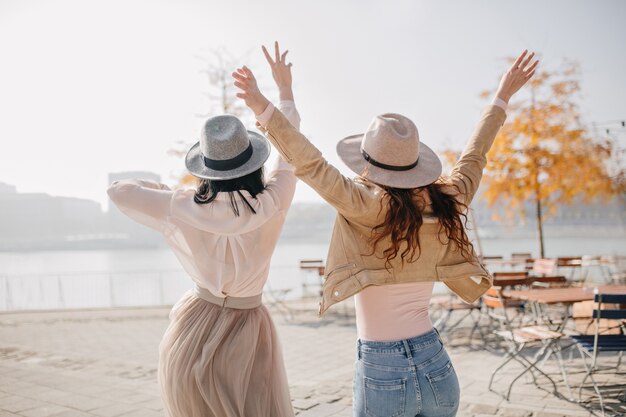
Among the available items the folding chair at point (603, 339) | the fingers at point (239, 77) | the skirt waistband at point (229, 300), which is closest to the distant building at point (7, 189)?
the folding chair at point (603, 339)

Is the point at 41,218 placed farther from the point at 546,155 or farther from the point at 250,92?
the point at 250,92

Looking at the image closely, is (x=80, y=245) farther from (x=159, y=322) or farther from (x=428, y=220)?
(x=428, y=220)

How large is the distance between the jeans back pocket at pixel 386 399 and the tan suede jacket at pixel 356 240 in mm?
310

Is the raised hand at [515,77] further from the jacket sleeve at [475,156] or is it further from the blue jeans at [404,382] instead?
the blue jeans at [404,382]

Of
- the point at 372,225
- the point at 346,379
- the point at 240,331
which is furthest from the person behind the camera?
the point at 346,379

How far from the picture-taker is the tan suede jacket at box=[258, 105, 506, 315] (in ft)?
5.65

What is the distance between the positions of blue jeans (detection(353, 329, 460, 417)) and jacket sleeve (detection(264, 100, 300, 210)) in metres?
0.77

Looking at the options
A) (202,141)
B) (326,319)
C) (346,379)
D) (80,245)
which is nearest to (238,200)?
(202,141)

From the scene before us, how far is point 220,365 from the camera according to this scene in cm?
240

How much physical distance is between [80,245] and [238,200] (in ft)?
193

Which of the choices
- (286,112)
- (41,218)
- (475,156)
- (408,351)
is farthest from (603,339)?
(41,218)

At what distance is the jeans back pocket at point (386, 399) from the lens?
5.79ft

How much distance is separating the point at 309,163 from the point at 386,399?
0.80 meters

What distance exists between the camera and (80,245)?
56062mm
